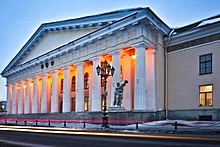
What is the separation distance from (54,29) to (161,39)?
17.5 m

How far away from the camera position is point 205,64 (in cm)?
2564

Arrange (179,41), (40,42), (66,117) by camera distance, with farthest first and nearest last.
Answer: (40,42) → (66,117) → (179,41)

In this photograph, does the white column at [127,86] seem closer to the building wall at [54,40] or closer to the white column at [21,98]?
the building wall at [54,40]

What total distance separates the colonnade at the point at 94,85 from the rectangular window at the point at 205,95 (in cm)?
437

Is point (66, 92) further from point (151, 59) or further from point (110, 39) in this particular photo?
point (151, 59)

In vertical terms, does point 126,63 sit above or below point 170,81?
above

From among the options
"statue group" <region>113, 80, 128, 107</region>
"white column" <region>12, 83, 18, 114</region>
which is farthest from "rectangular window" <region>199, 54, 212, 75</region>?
"white column" <region>12, 83, 18, 114</region>

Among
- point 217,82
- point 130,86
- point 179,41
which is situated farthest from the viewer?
point 130,86

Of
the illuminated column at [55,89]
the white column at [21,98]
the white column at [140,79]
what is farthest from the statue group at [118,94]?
the white column at [21,98]

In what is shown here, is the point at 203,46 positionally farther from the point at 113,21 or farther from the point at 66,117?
the point at 66,117

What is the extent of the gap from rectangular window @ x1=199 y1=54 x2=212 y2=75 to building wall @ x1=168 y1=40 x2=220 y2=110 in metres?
0.29

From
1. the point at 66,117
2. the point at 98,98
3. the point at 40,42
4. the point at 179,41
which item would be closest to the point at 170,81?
the point at 179,41

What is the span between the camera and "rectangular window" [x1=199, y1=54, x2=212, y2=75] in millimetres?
25283

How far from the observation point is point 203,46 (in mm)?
25734
